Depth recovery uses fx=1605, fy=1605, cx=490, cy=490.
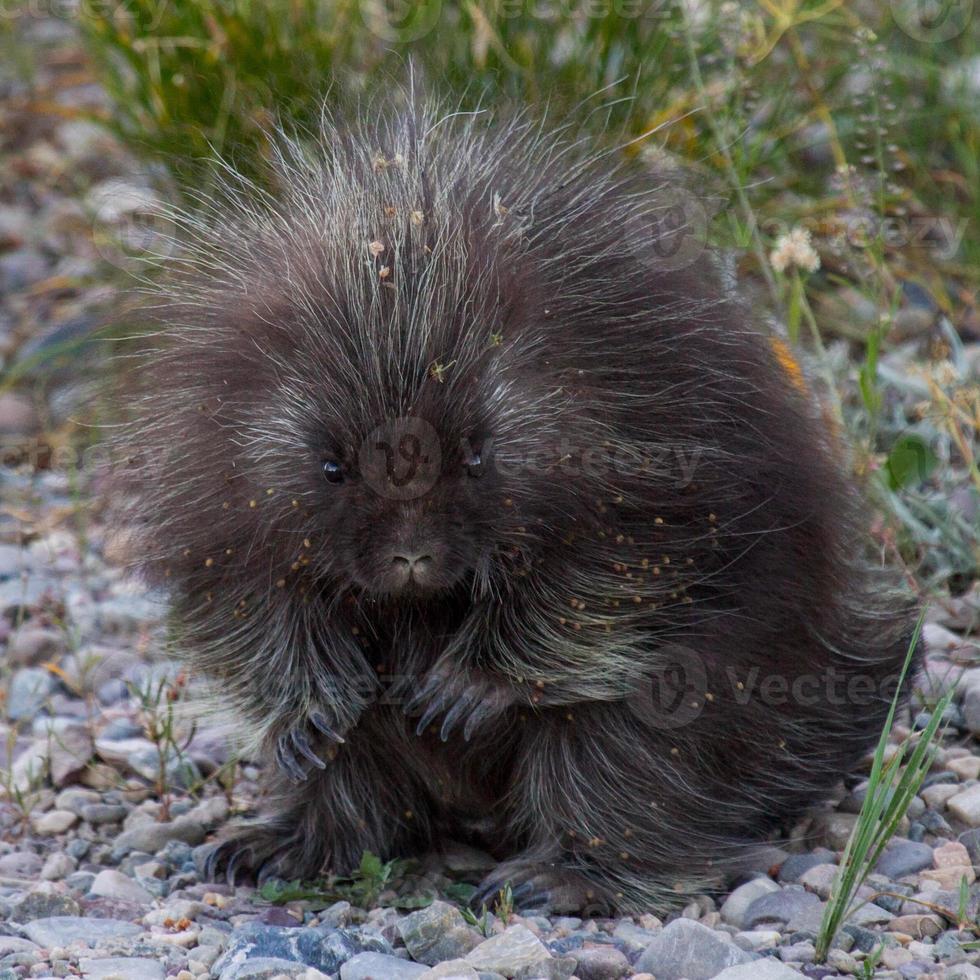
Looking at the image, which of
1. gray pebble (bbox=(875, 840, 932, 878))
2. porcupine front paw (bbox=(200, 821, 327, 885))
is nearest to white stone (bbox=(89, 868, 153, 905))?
porcupine front paw (bbox=(200, 821, 327, 885))

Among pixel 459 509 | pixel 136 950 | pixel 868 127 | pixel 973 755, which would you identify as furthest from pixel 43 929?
pixel 868 127

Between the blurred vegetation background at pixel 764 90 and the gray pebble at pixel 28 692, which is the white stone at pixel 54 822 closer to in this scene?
the gray pebble at pixel 28 692

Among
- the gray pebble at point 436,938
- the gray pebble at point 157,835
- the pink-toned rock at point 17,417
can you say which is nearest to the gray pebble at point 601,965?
the gray pebble at point 436,938

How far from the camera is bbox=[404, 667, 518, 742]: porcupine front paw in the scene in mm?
2717

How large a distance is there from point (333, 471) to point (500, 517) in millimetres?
266

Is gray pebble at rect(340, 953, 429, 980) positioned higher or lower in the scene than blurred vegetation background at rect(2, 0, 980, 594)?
lower

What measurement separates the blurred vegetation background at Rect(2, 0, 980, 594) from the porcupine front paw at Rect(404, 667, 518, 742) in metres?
1.83

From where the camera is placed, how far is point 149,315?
2.91 metres

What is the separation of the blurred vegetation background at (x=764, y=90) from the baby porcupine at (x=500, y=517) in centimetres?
145

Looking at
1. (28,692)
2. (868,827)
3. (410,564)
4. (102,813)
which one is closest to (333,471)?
(410,564)

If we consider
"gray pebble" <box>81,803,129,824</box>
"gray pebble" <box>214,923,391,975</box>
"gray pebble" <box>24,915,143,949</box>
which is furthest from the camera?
"gray pebble" <box>81,803,129,824</box>

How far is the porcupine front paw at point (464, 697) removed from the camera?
107 inches

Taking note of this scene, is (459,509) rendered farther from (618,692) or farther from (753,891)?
(753,891)

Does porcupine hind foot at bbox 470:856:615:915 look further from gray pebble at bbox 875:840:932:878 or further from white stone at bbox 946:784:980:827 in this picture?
white stone at bbox 946:784:980:827
